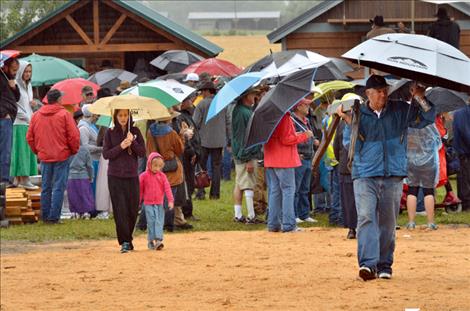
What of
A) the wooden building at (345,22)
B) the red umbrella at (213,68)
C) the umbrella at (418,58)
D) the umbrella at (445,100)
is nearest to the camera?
the umbrella at (418,58)

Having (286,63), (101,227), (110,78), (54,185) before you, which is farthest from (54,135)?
(110,78)

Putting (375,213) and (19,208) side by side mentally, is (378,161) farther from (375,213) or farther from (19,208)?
(19,208)

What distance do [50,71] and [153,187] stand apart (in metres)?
14.0

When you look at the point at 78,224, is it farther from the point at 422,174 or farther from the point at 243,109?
the point at 422,174

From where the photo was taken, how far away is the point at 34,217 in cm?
2044

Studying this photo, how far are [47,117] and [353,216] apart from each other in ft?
17.6

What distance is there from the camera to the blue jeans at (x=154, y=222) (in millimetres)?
16609

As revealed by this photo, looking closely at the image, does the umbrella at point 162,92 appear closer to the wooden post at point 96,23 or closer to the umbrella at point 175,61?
the umbrella at point 175,61

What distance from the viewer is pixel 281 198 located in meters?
18.4

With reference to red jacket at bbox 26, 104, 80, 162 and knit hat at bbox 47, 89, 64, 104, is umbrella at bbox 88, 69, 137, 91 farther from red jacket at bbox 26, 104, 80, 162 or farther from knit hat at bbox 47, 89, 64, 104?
red jacket at bbox 26, 104, 80, 162

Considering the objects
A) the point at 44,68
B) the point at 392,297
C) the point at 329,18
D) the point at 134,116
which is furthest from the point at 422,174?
the point at 329,18

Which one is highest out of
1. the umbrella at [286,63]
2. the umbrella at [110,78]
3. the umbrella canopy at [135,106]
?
the umbrella at [110,78]

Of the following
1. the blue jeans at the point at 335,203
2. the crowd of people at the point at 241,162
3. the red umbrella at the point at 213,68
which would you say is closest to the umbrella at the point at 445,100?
the crowd of people at the point at 241,162

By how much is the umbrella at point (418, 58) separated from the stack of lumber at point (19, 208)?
8.62m
